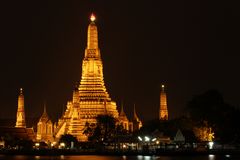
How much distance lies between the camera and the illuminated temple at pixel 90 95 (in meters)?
146

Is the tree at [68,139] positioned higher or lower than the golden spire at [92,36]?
lower

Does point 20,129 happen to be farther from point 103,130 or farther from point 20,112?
point 103,130

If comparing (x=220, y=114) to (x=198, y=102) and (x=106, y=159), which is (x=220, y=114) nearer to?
(x=198, y=102)

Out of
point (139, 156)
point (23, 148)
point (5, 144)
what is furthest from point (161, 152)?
point (5, 144)

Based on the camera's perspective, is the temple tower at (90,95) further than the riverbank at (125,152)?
Yes

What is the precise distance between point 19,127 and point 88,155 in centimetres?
4539

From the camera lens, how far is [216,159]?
3922 inches

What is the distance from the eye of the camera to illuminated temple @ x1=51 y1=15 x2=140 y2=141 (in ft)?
480

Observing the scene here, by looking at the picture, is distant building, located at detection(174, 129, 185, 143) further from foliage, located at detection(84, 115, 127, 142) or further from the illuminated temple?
the illuminated temple

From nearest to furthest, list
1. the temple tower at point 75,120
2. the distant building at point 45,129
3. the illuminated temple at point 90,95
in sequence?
1. the temple tower at point 75,120
2. the illuminated temple at point 90,95
3. the distant building at point 45,129

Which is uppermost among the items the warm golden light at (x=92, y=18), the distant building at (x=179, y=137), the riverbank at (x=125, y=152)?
the warm golden light at (x=92, y=18)

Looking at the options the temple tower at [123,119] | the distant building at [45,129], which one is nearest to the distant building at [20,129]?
the distant building at [45,129]

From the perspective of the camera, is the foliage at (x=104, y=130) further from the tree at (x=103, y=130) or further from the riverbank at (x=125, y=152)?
the riverbank at (x=125, y=152)

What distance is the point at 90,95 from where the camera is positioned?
14862cm
